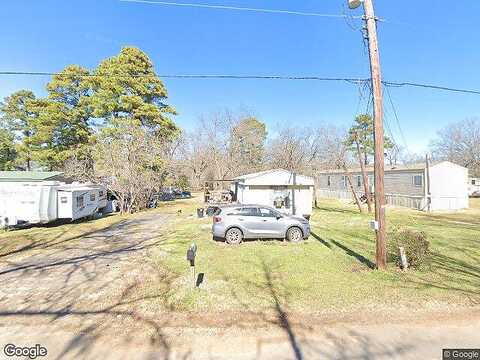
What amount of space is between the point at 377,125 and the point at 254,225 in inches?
238

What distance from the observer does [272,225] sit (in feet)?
38.1

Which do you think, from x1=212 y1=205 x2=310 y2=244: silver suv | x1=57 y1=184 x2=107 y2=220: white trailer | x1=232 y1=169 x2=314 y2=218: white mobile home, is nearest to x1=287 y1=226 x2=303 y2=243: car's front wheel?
x1=212 y1=205 x2=310 y2=244: silver suv

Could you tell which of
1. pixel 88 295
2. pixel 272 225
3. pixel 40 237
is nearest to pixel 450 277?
pixel 272 225

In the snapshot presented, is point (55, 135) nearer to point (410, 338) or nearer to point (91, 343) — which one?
point (91, 343)

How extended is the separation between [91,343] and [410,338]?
5.26 metres

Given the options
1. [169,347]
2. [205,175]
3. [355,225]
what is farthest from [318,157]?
[169,347]

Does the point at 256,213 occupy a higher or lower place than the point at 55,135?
lower

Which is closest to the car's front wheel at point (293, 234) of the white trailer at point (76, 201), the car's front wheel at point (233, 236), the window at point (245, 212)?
the window at point (245, 212)

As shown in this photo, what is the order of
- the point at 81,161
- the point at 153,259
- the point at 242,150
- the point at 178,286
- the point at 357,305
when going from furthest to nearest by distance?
the point at 242,150
the point at 81,161
the point at 153,259
the point at 178,286
the point at 357,305

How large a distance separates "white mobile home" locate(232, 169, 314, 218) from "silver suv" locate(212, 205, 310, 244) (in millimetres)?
7358

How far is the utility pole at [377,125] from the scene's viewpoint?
7.77 meters

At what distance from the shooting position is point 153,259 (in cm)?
938

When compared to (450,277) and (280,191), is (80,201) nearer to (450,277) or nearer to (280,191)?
(280,191)

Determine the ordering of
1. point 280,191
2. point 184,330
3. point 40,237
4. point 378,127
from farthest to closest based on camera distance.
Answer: point 280,191, point 40,237, point 378,127, point 184,330
